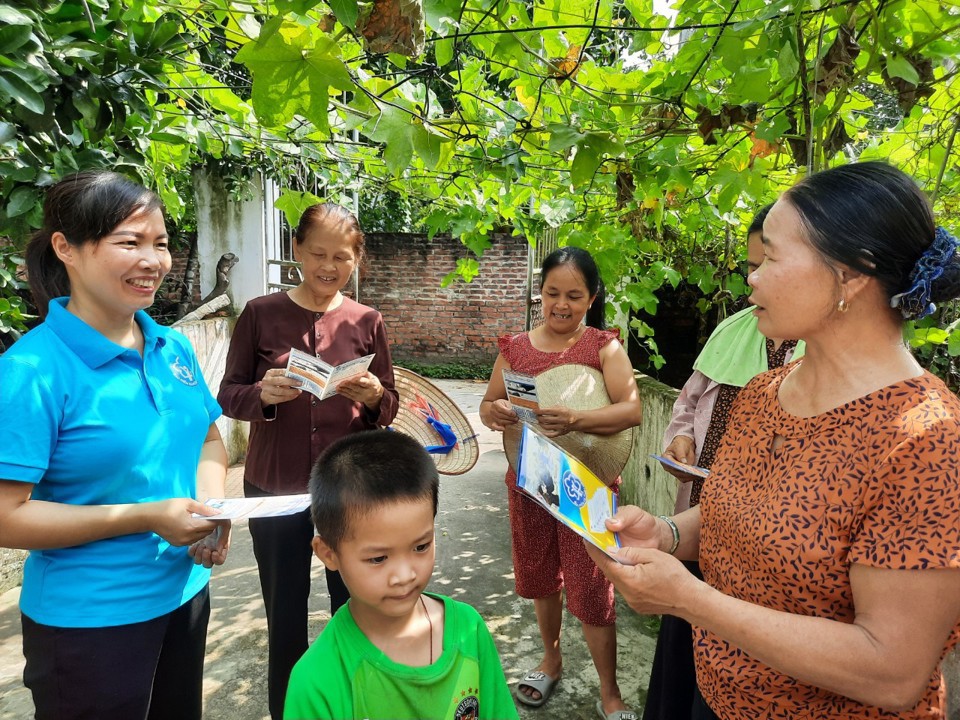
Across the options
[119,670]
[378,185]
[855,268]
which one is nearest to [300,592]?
[119,670]

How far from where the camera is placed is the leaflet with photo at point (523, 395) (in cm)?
248

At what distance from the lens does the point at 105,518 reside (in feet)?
4.78

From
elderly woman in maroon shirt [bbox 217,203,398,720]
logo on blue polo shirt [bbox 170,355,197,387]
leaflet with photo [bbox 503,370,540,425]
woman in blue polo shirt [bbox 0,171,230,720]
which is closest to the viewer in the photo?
woman in blue polo shirt [bbox 0,171,230,720]

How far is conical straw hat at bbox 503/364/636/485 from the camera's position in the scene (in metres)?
2.69

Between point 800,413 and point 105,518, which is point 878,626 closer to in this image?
point 800,413

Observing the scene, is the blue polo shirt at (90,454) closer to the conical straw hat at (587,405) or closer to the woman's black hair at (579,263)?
the conical straw hat at (587,405)

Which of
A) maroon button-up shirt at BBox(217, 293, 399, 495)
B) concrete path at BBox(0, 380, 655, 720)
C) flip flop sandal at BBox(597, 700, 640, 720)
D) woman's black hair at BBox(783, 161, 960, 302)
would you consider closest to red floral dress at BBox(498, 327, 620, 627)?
flip flop sandal at BBox(597, 700, 640, 720)

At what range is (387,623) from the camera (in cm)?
138

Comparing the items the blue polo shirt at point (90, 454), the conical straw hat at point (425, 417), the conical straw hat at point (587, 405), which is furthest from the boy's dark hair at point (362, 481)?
the conical straw hat at point (425, 417)

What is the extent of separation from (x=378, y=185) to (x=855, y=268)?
4.78 metres

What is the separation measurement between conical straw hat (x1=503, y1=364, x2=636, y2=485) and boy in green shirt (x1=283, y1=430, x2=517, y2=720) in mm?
1292

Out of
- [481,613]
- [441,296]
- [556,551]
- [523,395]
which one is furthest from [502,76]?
[441,296]

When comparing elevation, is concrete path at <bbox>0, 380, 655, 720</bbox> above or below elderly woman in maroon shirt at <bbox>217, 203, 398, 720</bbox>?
below

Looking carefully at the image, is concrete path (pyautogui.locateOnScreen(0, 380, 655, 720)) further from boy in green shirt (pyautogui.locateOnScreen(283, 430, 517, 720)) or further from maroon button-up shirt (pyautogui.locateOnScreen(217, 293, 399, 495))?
boy in green shirt (pyautogui.locateOnScreen(283, 430, 517, 720))
